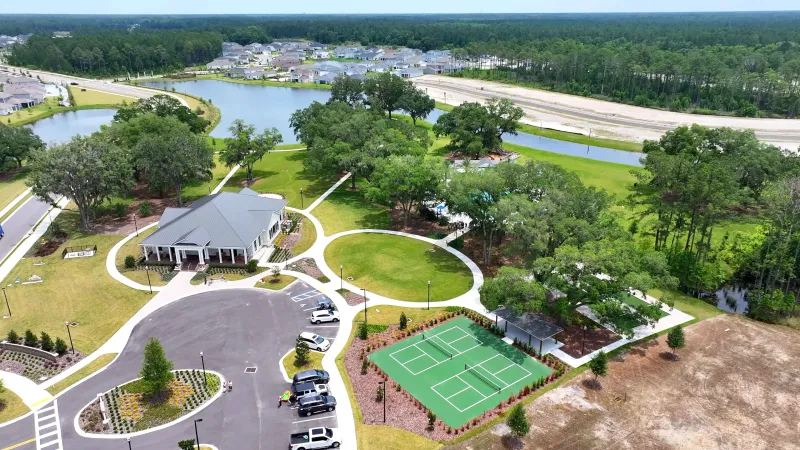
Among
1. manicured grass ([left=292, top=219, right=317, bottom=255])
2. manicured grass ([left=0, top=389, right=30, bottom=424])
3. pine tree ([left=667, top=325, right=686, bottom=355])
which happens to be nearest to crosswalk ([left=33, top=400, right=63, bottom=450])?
manicured grass ([left=0, top=389, right=30, bottom=424])

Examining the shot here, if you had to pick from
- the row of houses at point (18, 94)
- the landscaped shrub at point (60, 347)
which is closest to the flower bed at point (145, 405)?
the landscaped shrub at point (60, 347)

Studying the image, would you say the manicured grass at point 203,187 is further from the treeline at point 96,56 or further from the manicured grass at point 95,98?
the treeline at point 96,56

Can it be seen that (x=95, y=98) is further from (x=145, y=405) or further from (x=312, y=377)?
(x=312, y=377)

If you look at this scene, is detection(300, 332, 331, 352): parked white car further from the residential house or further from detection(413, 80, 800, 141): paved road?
detection(413, 80, 800, 141): paved road

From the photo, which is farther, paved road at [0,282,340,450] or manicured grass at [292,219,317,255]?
manicured grass at [292,219,317,255]

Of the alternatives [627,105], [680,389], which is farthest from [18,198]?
[627,105]

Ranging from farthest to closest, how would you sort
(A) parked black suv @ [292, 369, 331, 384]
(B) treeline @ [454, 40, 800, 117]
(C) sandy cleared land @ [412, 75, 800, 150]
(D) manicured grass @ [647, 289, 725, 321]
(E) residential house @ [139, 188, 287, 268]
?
(B) treeline @ [454, 40, 800, 117]
(C) sandy cleared land @ [412, 75, 800, 150]
(E) residential house @ [139, 188, 287, 268]
(D) manicured grass @ [647, 289, 725, 321]
(A) parked black suv @ [292, 369, 331, 384]
